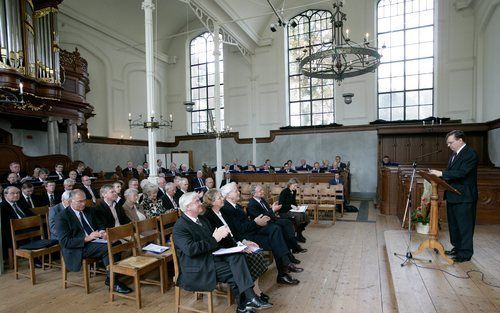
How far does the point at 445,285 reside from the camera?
2.80 m

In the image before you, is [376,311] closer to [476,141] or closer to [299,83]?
[476,141]

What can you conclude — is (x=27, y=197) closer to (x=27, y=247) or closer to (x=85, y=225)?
(x=27, y=247)

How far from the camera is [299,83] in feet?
42.0

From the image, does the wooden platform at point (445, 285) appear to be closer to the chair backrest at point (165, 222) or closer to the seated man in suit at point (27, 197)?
the chair backrest at point (165, 222)

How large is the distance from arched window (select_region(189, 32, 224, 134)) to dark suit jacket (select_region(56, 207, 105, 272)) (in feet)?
36.7

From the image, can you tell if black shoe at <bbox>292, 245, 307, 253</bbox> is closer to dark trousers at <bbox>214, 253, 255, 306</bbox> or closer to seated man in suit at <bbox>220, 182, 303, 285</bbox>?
seated man in suit at <bbox>220, 182, 303, 285</bbox>

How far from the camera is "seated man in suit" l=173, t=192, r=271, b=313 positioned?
256 centimetres

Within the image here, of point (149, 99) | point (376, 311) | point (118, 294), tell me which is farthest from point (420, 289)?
point (149, 99)

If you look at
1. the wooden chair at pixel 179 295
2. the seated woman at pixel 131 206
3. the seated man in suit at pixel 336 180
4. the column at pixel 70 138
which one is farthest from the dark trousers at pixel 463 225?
the column at pixel 70 138

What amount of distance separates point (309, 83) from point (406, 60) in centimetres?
366

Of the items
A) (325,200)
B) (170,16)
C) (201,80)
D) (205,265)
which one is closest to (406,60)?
(325,200)

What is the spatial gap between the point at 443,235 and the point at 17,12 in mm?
9279

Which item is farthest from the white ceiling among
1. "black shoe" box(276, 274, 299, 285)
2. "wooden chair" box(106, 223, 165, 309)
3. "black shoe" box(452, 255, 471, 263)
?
"black shoe" box(452, 255, 471, 263)

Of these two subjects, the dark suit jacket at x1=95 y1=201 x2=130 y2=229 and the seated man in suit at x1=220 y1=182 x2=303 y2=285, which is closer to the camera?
the seated man in suit at x1=220 y1=182 x2=303 y2=285
